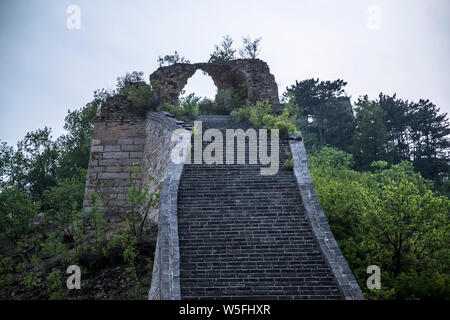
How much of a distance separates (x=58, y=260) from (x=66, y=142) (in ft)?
51.7

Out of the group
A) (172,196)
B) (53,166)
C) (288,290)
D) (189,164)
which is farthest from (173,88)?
(288,290)

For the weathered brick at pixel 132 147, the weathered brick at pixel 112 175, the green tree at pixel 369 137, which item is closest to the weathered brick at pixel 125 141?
the weathered brick at pixel 132 147

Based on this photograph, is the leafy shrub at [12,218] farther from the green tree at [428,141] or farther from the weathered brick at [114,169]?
the green tree at [428,141]

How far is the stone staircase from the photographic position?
6.97 metres

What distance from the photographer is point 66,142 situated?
80.0 ft

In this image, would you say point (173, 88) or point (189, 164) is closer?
point (189, 164)

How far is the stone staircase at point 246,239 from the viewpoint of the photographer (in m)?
6.97

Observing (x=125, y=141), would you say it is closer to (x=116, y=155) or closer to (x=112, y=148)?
(x=112, y=148)

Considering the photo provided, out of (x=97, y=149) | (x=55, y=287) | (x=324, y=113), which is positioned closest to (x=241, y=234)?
(x=55, y=287)

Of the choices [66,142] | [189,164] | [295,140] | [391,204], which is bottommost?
[391,204]

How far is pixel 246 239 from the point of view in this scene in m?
8.16

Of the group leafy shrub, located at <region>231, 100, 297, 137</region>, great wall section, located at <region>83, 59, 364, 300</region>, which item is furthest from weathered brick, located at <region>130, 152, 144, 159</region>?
leafy shrub, located at <region>231, 100, 297, 137</region>
